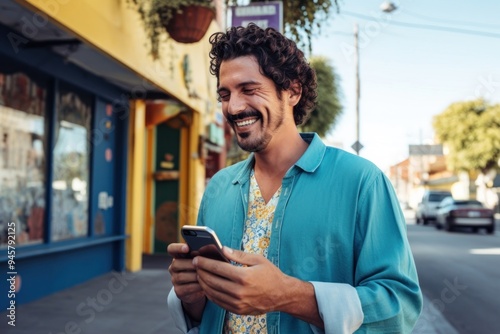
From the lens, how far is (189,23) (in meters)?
7.24

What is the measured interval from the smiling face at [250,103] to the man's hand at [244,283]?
1.67ft

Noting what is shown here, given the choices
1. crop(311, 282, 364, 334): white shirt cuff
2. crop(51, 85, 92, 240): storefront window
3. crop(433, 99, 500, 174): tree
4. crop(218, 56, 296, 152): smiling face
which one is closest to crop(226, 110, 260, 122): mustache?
crop(218, 56, 296, 152): smiling face

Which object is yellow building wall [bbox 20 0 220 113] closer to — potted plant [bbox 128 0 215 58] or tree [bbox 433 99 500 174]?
potted plant [bbox 128 0 215 58]

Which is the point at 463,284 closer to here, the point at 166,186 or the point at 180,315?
the point at 166,186

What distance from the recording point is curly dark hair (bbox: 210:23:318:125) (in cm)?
157

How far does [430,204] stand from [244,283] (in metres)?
28.5

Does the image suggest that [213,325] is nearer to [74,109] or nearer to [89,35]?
[89,35]

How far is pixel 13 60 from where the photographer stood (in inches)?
243

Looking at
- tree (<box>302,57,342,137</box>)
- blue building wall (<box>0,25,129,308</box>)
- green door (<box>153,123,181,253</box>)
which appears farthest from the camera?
tree (<box>302,57,342,137</box>)

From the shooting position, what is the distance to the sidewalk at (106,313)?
5352 millimetres

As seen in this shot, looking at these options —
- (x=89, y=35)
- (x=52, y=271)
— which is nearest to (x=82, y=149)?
(x=52, y=271)

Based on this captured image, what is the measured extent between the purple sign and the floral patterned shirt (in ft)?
18.7

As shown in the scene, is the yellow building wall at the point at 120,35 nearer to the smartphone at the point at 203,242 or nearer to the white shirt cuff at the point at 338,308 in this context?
the smartphone at the point at 203,242

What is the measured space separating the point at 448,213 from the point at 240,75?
21.9 metres
